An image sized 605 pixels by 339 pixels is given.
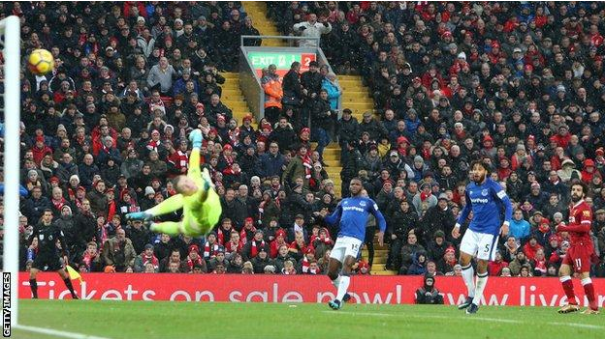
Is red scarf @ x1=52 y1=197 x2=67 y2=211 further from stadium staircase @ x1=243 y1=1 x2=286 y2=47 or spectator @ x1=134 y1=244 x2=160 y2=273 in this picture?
stadium staircase @ x1=243 y1=1 x2=286 y2=47

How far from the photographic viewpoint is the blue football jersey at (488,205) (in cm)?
2208

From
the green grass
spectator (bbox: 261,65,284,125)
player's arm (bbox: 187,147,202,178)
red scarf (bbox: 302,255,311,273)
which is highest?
spectator (bbox: 261,65,284,125)

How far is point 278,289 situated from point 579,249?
735 cm

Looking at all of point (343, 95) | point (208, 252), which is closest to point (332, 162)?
point (343, 95)

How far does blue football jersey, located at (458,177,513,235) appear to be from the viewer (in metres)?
22.1

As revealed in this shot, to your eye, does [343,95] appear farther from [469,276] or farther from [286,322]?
[286,322]

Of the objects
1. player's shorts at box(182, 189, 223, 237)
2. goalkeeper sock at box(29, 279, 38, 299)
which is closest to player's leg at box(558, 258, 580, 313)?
player's shorts at box(182, 189, 223, 237)

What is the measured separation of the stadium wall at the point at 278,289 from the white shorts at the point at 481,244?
242 inches

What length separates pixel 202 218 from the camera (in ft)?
59.7

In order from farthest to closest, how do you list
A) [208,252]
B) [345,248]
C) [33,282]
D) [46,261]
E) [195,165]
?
[208,252]
[46,261]
[33,282]
[345,248]
[195,165]

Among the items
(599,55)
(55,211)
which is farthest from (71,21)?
(599,55)

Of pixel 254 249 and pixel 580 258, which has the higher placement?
pixel 254 249

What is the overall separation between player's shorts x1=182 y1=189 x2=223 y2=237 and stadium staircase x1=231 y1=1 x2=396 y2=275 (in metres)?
15.2

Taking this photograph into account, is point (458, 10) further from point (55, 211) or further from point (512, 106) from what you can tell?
point (55, 211)
